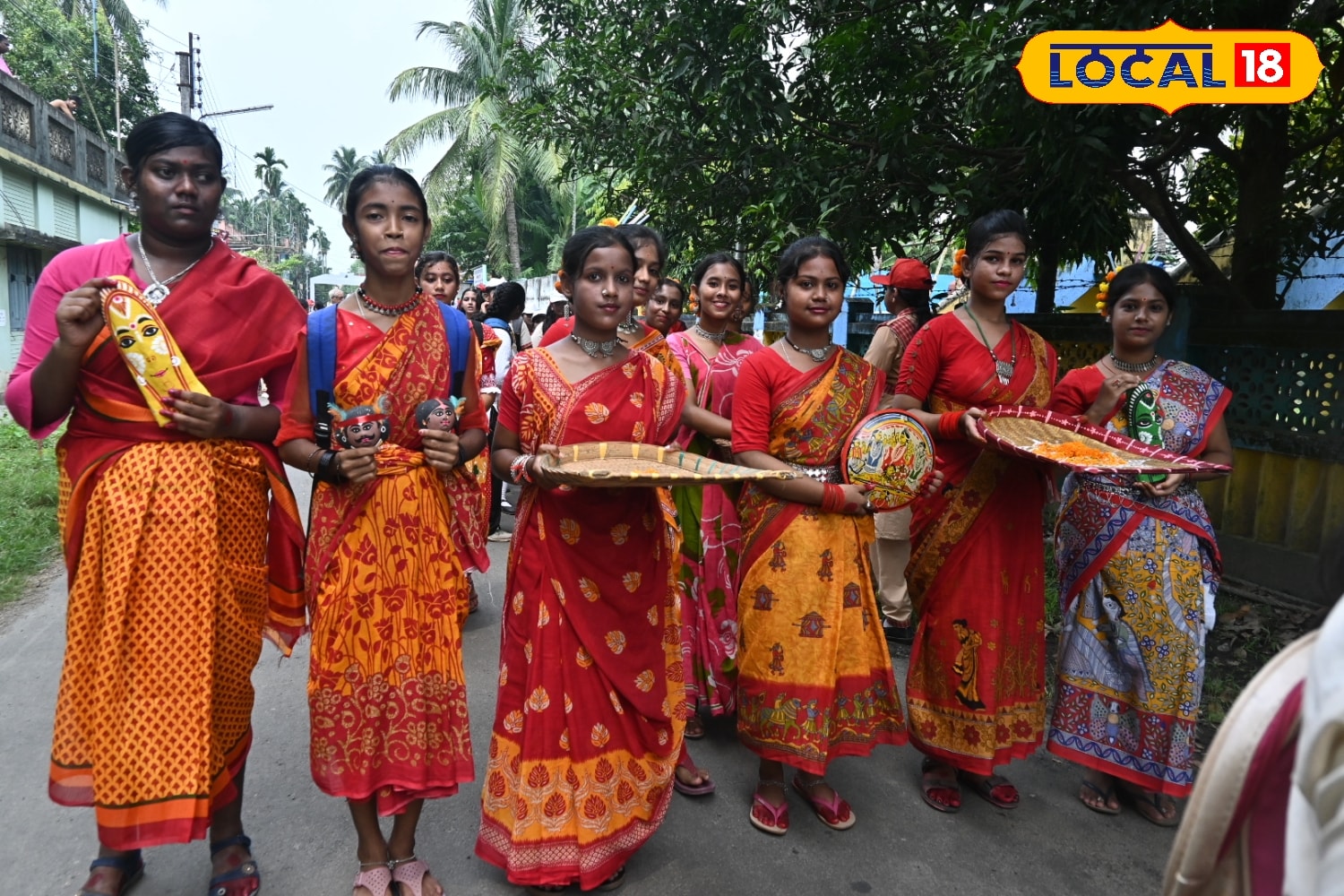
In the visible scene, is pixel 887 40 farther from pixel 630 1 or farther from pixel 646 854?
pixel 646 854

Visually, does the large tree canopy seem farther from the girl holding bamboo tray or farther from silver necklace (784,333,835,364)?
silver necklace (784,333,835,364)

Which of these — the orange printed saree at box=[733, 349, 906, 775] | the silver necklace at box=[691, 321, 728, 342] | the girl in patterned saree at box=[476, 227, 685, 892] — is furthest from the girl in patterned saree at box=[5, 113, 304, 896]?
the silver necklace at box=[691, 321, 728, 342]

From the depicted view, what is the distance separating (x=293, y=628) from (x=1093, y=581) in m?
2.73

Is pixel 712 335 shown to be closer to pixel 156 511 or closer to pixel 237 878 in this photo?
pixel 156 511

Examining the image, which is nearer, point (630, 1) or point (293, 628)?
point (293, 628)

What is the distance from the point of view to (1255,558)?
4.96m

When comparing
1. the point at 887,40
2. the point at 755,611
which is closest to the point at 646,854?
the point at 755,611

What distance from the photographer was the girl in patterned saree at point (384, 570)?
2434 millimetres

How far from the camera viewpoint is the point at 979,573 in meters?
3.15

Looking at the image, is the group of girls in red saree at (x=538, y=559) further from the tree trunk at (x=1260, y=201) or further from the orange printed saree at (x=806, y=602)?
the tree trunk at (x=1260, y=201)

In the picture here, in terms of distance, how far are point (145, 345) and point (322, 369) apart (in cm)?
42

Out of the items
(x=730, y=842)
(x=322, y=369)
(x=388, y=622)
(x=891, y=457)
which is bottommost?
(x=730, y=842)

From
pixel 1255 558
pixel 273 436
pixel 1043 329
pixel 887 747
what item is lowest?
pixel 887 747

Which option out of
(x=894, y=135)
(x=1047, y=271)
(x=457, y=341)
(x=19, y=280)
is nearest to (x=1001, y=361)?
(x=457, y=341)
